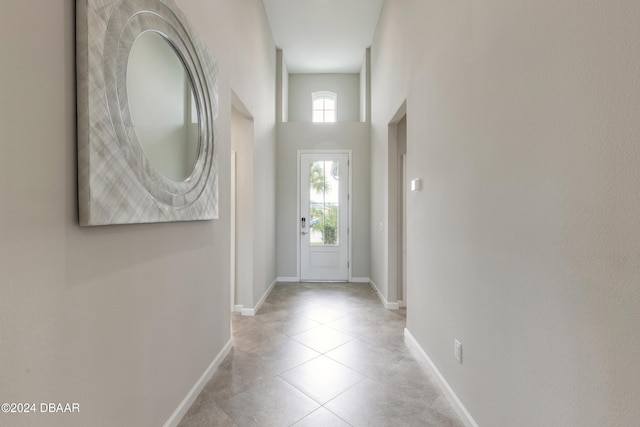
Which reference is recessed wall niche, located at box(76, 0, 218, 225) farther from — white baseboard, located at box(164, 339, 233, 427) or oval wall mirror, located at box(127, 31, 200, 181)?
Result: white baseboard, located at box(164, 339, 233, 427)

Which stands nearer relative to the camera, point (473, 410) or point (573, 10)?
point (573, 10)

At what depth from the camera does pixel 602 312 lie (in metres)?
0.94

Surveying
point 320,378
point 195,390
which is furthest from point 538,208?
point 195,390

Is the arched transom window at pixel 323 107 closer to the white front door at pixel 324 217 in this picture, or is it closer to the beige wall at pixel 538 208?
the white front door at pixel 324 217

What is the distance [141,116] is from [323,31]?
13.8 ft

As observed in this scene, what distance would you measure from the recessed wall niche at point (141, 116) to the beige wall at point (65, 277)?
0.17 feet

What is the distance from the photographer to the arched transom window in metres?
6.27

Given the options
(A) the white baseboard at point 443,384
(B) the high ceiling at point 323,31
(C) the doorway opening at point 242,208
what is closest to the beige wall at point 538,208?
(A) the white baseboard at point 443,384

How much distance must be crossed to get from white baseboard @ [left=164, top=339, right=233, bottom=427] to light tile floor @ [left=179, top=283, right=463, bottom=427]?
0.13 feet

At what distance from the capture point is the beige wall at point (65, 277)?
882 millimetres

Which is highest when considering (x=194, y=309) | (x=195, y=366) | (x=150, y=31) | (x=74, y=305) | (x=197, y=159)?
(x=150, y=31)

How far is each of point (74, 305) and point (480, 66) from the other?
2042 millimetres

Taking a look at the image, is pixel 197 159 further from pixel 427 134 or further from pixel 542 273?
pixel 542 273

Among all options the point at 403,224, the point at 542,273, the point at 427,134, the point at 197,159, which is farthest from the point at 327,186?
the point at 542,273
